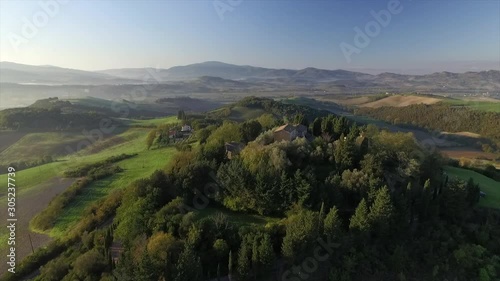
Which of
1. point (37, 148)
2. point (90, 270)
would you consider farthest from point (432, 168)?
point (37, 148)

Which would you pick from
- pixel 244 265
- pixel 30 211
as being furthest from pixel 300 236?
pixel 30 211

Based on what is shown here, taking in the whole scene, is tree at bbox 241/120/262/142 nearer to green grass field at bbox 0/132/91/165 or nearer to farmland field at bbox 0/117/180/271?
farmland field at bbox 0/117/180/271

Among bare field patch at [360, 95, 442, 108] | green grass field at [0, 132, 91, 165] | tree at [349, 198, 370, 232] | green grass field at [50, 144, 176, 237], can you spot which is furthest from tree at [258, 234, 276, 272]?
bare field patch at [360, 95, 442, 108]

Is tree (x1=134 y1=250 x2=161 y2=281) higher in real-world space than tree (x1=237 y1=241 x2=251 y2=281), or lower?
higher

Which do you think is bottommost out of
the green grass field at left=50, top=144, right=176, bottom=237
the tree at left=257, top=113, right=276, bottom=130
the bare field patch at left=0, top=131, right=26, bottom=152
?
the bare field patch at left=0, top=131, right=26, bottom=152

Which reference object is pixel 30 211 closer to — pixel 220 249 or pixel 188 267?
pixel 220 249
